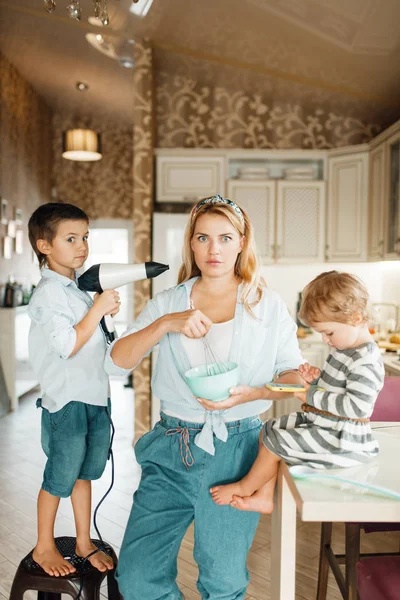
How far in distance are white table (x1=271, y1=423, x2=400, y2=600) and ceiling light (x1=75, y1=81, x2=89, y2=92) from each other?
5596mm

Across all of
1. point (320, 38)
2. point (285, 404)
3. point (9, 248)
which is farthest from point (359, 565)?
point (9, 248)

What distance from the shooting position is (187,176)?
14.0 feet

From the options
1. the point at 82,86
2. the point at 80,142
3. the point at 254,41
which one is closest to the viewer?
the point at 254,41

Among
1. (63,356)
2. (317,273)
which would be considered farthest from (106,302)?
(317,273)

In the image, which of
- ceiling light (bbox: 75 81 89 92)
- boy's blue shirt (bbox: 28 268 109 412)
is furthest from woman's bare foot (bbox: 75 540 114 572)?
ceiling light (bbox: 75 81 89 92)

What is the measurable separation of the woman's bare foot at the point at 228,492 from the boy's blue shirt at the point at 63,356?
54 centimetres

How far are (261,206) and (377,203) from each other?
88cm

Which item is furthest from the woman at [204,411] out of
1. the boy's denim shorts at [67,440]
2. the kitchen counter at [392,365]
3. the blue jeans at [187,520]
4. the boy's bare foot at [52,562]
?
the kitchen counter at [392,365]

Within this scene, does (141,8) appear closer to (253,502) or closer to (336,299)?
(336,299)

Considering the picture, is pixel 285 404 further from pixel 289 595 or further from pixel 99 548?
pixel 289 595

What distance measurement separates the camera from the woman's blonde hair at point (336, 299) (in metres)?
1.37

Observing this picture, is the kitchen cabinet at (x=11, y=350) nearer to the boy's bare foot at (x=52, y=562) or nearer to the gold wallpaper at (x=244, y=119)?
the gold wallpaper at (x=244, y=119)

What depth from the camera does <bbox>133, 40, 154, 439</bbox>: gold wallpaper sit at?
158 inches

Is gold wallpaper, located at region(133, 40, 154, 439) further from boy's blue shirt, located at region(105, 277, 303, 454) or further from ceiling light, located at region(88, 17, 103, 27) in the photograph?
boy's blue shirt, located at region(105, 277, 303, 454)
